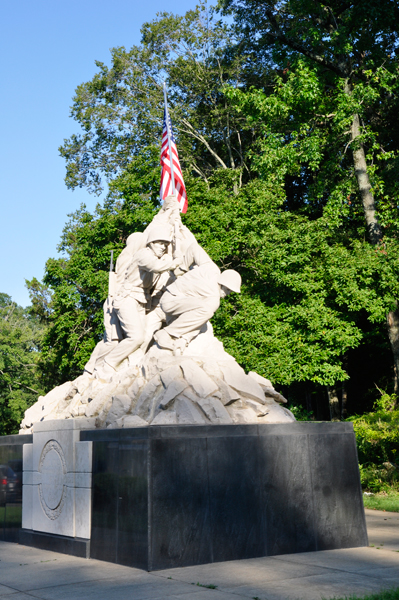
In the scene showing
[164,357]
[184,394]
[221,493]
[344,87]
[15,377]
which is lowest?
[221,493]

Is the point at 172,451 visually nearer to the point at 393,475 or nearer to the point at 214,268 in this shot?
the point at 214,268

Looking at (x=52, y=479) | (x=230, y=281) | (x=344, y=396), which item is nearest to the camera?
(x=52, y=479)

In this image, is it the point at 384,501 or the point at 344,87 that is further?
the point at 344,87

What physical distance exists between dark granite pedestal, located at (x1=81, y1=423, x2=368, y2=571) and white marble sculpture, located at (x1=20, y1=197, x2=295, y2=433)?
434 mm

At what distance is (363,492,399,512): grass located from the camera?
1099cm

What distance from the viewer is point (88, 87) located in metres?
26.2

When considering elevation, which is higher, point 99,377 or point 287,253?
point 287,253

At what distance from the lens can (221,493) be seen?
265 inches

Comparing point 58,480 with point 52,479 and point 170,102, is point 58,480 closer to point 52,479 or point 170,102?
point 52,479

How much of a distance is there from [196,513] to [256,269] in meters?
13.7

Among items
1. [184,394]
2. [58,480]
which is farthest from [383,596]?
[58,480]

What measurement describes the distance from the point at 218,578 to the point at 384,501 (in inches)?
260

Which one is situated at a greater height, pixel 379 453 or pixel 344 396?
pixel 344 396

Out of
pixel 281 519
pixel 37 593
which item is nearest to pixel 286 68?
pixel 281 519
